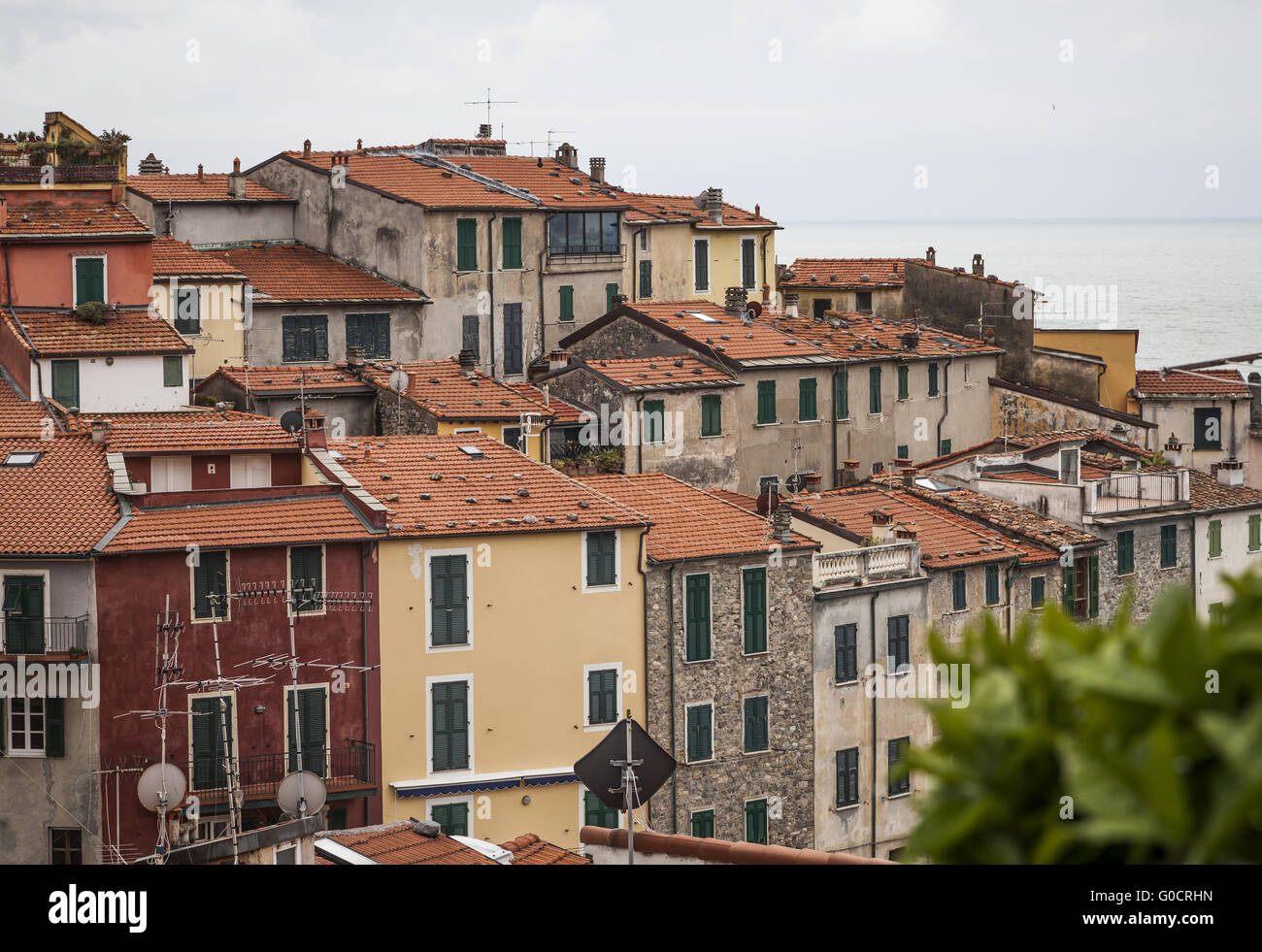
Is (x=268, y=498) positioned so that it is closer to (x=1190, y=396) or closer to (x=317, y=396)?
(x=317, y=396)

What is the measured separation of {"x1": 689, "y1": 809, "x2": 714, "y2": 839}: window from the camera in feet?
116

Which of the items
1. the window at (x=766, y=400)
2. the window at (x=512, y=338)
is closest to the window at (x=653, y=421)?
the window at (x=766, y=400)

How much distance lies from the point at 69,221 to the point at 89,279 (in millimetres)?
1534

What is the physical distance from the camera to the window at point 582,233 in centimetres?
5400

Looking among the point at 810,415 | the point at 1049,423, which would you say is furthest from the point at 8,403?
the point at 1049,423

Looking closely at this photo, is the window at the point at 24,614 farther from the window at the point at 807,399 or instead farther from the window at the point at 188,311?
the window at the point at 807,399

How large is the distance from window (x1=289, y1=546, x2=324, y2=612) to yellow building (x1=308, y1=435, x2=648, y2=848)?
1.07m

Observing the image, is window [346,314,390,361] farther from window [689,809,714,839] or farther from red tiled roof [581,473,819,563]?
window [689,809,714,839]

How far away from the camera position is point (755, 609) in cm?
3641

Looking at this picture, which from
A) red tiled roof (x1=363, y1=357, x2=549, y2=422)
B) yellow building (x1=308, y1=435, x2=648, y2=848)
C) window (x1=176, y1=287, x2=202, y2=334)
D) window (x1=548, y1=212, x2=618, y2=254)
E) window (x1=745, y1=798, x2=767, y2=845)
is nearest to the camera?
yellow building (x1=308, y1=435, x2=648, y2=848)

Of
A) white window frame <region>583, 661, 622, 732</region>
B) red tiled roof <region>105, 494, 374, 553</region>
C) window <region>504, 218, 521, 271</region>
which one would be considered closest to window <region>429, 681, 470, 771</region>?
white window frame <region>583, 661, 622, 732</region>

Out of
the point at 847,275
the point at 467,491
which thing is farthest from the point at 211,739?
the point at 847,275

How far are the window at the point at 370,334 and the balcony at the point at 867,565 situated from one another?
17.0 metres
